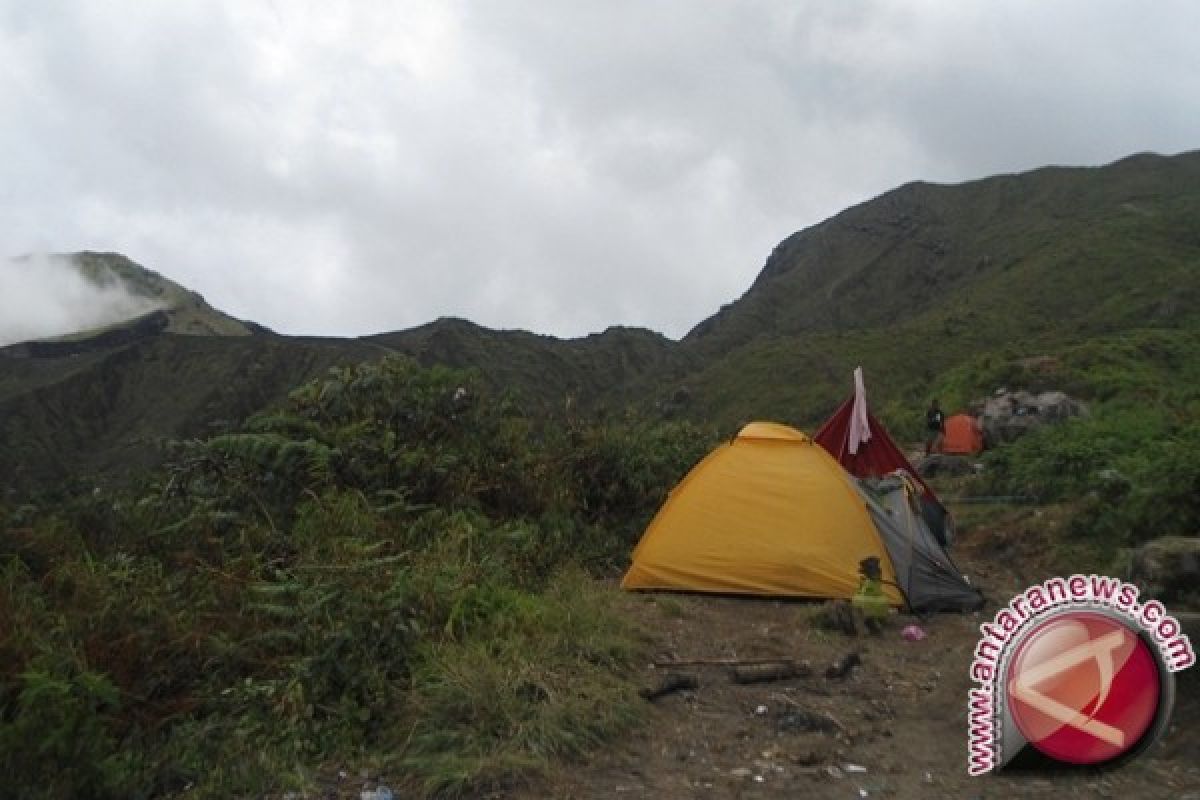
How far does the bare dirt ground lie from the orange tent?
11313mm

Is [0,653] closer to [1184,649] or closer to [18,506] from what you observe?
[18,506]

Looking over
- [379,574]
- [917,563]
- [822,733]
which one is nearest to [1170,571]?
[822,733]

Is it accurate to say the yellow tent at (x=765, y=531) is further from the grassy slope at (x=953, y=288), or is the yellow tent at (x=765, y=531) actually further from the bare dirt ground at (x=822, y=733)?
the grassy slope at (x=953, y=288)

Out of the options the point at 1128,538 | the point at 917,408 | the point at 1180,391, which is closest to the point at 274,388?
the point at 917,408

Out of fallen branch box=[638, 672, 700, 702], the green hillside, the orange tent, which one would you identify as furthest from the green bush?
the orange tent

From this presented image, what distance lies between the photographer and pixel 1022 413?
57.6 feet

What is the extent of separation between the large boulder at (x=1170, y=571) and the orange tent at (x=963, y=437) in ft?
41.1

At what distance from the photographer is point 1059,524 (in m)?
9.29

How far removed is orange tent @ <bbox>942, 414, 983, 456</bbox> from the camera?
1762 centimetres

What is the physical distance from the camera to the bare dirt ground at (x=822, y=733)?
3.90m

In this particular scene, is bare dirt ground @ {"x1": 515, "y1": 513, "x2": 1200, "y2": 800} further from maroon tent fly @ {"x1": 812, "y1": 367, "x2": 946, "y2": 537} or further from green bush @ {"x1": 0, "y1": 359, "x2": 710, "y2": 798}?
maroon tent fly @ {"x1": 812, "y1": 367, "x2": 946, "y2": 537}

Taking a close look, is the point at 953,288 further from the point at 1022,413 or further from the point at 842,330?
the point at 1022,413

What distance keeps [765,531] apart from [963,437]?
11444mm

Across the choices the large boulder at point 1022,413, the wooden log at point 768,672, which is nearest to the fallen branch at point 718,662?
the wooden log at point 768,672
